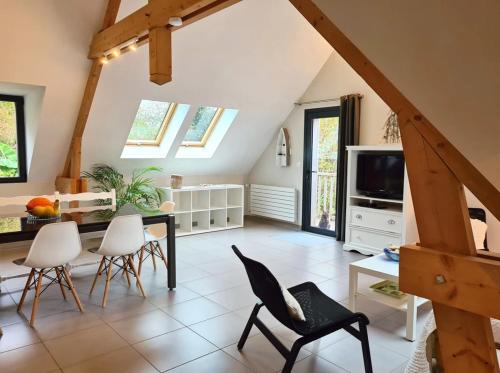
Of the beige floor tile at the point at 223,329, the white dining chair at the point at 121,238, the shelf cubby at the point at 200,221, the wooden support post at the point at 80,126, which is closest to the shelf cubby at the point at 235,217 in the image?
the shelf cubby at the point at 200,221

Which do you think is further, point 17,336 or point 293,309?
point 17,336

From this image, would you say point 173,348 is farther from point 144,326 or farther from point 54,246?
point 54,246

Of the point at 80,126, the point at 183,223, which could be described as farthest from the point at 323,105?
the point at 80,126

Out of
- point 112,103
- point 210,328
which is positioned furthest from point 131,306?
point 112,103

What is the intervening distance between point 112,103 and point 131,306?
109 inches

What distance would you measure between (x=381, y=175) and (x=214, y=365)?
137 inches

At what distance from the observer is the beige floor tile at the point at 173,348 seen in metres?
2.57

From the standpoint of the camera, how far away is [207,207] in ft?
22.1

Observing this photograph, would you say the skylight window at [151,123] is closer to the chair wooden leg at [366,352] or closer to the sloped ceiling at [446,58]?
the chair wooden leg at [366,352]

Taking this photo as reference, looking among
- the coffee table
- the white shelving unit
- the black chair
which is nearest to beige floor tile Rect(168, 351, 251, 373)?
the black chair

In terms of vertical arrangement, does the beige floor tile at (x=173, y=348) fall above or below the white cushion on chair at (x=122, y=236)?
below

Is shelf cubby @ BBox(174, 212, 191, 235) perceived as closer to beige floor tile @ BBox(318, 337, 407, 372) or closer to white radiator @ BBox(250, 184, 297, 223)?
white radiator @ BBox(250, 184, 297, 223)

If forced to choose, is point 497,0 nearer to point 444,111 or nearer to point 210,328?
point 444,111

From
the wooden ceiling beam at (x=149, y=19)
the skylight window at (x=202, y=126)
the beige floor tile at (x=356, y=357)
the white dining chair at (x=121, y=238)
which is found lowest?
the beige floor tile at (x=356, y=357)
